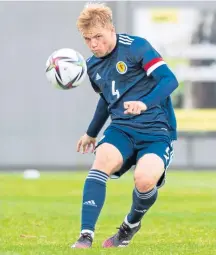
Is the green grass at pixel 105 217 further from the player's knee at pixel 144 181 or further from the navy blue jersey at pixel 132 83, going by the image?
the navy blue jersey at pixel 132 83

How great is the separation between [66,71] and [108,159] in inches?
40.9

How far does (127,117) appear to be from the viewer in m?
8.30

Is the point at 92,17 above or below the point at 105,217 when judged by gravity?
above

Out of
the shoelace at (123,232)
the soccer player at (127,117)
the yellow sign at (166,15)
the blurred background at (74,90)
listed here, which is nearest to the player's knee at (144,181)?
the soccer player at (127,117)

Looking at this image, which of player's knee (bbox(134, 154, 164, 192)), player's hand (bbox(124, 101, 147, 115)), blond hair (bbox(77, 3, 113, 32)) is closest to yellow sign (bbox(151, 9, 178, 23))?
blond hair (bbox(77, 3, 113, 32))

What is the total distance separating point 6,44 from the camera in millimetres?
27062

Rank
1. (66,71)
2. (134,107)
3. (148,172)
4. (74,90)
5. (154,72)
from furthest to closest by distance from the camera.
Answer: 1. (74,90)
2. (66,71)
3. (154,72)
4. (148,172)
5. (134,107)

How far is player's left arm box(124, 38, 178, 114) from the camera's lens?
804 centimetres

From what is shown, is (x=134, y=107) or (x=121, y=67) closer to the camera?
(x=134, y=107)

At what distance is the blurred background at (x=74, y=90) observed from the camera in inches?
1048

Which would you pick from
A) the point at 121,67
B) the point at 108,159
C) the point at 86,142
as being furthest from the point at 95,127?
the point at 108,159

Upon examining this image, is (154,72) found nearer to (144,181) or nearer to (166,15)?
(144,181)

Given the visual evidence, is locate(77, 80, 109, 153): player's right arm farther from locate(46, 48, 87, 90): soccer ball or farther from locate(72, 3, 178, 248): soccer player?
locate(46, 48, 87, 90): soccer ball

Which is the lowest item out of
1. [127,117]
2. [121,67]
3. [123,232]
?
[123,232]
